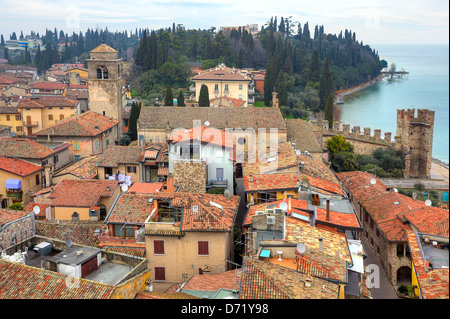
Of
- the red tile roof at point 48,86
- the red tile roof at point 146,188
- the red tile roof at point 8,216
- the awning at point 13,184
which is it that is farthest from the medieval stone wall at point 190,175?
the red tile roof at point 48,86

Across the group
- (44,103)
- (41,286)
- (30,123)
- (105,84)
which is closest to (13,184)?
(41,286)

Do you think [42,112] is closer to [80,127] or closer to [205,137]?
[80,127]

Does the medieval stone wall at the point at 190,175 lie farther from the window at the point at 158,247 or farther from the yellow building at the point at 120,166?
the yellow building at the point at 120,166

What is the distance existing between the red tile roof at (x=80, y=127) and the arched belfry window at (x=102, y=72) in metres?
2.30

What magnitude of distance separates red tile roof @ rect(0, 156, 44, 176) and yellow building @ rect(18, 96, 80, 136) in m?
7.26

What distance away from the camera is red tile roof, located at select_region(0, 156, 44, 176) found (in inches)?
574

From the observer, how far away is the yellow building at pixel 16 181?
47.1 feet

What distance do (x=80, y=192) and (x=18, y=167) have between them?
3.63m

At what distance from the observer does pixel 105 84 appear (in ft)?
A: 71.7

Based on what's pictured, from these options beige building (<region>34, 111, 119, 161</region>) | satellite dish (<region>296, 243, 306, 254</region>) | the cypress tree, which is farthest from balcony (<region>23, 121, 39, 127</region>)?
satellite dish (<region>296, 243, 306, 254</region>)

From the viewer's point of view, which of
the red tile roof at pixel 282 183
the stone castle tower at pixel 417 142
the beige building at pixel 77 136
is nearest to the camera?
the red tile roof at pixel 282 183
